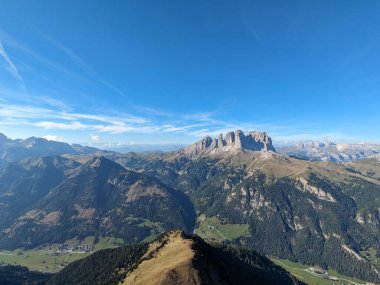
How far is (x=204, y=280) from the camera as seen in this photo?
7849 inches

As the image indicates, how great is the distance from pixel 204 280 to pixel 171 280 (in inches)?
782

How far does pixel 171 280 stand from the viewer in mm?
198250
